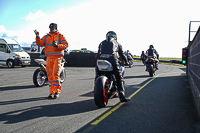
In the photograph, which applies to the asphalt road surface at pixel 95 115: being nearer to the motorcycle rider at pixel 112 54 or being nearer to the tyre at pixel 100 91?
the tyre at pixel 100 91

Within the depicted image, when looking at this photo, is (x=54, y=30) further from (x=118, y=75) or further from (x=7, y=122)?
(x=7, y=122)

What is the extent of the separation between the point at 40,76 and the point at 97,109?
4535 millimetres

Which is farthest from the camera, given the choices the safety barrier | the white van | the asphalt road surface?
the white van

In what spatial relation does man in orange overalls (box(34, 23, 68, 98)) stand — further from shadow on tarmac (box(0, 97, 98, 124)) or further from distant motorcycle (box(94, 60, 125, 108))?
distant motorcycle (box(94, 60, 125, 108))

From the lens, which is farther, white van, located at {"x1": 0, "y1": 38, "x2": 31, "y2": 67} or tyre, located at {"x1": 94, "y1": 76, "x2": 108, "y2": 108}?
white van, located at {"x1": 0, "y1": 38, "x2": 31, "y2": 67}

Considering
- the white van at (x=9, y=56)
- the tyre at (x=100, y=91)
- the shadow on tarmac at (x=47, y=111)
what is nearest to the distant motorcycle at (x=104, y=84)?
the tyre at (x=100, y=91)

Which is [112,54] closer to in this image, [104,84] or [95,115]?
[104,84]

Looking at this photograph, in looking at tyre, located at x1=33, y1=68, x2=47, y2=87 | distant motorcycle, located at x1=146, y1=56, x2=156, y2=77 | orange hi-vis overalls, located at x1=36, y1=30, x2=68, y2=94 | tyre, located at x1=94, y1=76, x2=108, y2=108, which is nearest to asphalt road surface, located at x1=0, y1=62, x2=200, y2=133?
tyre, located at x1=94, y1=76, x2=108, y2=108

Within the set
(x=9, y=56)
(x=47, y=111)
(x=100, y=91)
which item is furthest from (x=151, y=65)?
(x=9, y=56)

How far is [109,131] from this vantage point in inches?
156

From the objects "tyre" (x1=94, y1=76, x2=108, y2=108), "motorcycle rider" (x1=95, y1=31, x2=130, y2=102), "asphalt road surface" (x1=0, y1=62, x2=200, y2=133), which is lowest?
"asphalt road surface" (x1=0, y1=62, x2=200, y2=133)

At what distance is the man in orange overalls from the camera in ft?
23.3

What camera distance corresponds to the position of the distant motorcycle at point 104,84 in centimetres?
545

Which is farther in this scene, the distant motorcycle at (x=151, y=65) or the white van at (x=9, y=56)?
the white van at (x=9, y=56)
